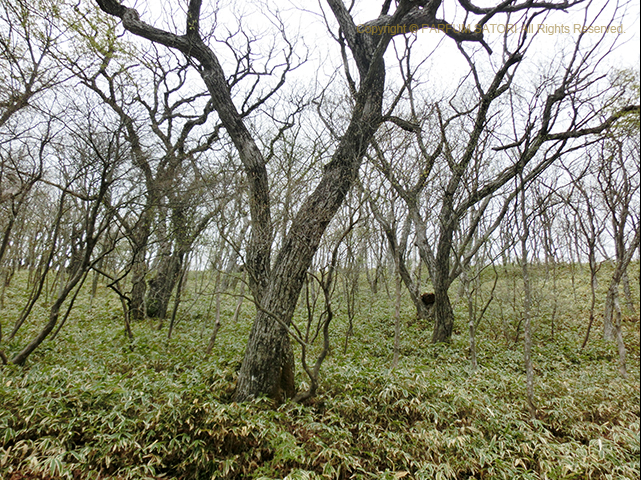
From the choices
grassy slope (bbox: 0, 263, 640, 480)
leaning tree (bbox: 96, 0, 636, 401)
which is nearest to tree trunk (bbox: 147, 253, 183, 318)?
grassy slope (bbox: 0, 263, 640, 480)

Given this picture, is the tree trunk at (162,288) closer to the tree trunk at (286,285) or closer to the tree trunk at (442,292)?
the tree trunk at (286,285)

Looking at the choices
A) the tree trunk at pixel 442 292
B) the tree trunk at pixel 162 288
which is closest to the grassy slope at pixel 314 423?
the tree trunk at pixel 442 292

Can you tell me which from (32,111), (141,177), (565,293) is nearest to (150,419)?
(141,177)

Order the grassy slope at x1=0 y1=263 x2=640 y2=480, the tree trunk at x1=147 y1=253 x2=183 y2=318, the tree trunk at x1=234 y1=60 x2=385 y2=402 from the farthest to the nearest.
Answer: the tree trunk at x1=147 y1=253 x2=183 y2=318, the tree trunk at x1=234 y1=60 x2=385 y2=402, the grassy slope at x1=0 y1=263 x2=640 y2=480

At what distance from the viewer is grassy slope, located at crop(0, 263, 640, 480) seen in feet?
8.66

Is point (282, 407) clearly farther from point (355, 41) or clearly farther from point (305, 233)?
point (355, 41)

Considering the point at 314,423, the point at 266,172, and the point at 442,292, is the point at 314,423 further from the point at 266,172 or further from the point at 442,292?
the point at 442,292

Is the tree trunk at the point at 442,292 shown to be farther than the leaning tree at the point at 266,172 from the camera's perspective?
→ Yes

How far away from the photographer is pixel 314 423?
3.19m

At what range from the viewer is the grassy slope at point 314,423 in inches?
104

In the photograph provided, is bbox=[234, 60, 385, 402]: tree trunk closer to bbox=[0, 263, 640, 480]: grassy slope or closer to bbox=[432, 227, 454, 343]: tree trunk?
bbox=[0, 263, 640, 480]: grassy slope

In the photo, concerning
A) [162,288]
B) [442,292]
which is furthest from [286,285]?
[162,288]

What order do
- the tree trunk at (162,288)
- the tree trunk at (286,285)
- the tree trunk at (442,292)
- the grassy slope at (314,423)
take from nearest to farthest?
the grassy slope at (314,423)
the tree trunk at (286,285)
the tree trunk at (442,292)
the tree trunk at (162,288)

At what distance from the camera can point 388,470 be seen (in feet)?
8.50
